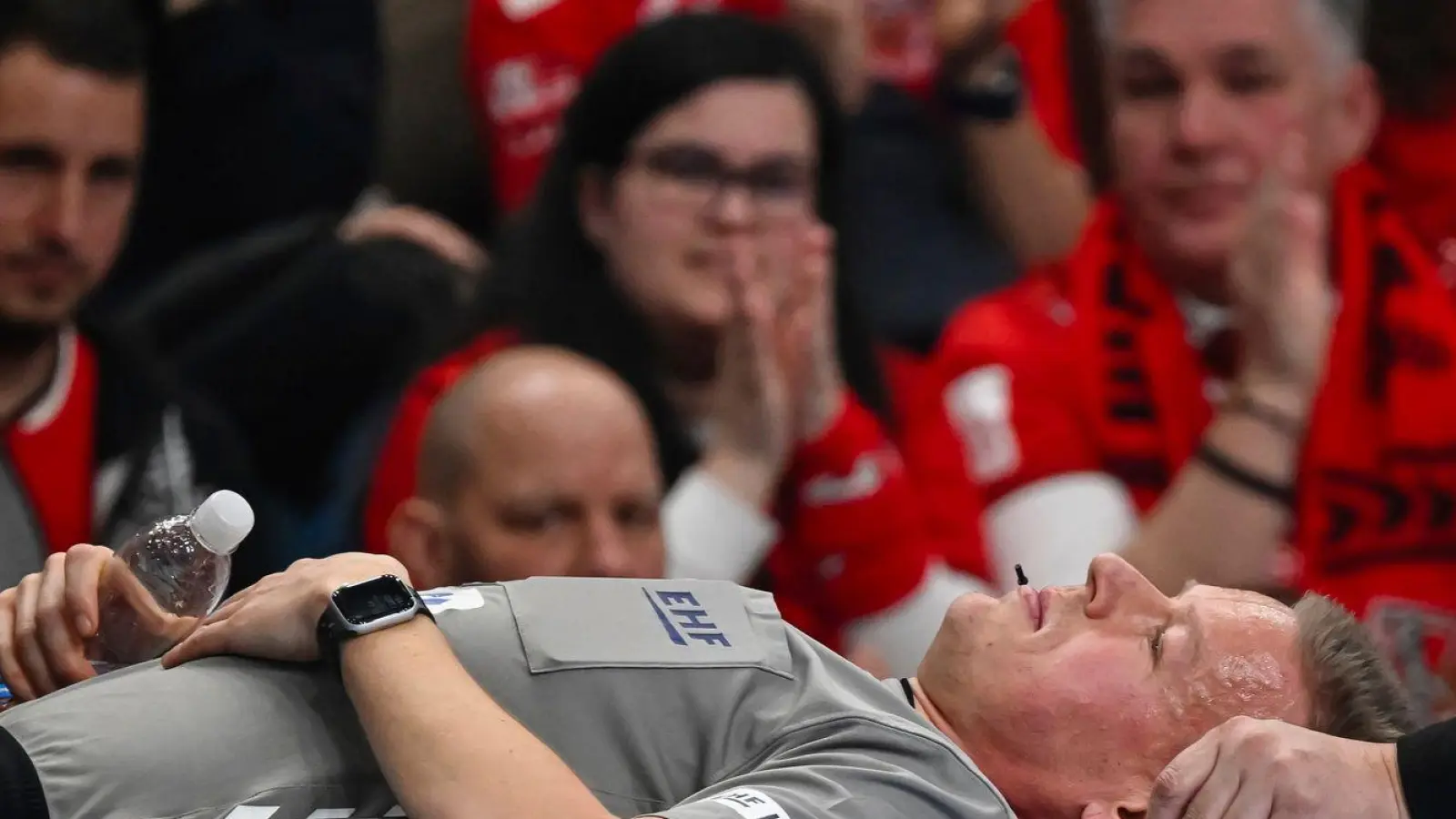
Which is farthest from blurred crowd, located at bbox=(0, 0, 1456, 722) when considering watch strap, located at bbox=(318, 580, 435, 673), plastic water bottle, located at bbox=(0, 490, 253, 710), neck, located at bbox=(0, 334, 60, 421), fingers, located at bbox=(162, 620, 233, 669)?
watch strap, located at bbox=(318, 580, 435, 673)

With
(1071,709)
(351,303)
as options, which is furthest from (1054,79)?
(1071,709)

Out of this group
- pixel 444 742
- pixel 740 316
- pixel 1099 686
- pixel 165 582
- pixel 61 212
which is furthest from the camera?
pixel 740 316

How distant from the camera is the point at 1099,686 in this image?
1.81 metres

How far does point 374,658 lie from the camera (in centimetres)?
162

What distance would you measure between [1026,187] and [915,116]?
0.19 m

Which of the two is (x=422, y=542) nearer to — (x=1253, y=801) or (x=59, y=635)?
(x=59, y=635)

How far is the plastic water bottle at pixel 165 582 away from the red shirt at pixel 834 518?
1.86ft

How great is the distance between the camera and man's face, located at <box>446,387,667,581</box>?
2.34m

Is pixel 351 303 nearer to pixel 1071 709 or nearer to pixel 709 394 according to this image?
pixel 709 394

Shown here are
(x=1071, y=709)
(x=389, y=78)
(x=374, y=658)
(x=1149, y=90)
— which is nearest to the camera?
(x=374, y=658)

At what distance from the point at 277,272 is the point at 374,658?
4.77 ft

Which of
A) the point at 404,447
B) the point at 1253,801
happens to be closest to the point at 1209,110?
the point at 404,447

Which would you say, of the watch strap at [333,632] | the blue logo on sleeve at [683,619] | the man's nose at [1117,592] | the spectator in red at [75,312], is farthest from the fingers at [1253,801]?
the spectator in red at [75,312]

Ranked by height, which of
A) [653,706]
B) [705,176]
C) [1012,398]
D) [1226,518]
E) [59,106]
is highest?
[59,106]
